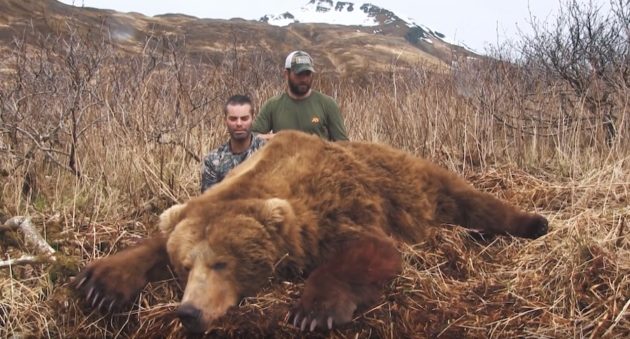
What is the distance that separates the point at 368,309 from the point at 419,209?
100 cm

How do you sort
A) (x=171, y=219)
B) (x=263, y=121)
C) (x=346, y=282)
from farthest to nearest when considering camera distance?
(x=263, y=121), (x=171, y=219), (x=346, y=282)

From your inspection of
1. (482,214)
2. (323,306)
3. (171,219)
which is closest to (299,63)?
(482,214)

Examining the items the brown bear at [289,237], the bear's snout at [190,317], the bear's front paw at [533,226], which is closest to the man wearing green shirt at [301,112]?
the brown bear at [289,237]

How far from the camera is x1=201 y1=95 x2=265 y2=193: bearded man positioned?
4461 mm

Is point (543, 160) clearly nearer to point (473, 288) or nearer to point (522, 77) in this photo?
point (522, 77)

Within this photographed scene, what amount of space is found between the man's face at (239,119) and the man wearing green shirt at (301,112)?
797 millimetres

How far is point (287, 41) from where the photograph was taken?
196 ft

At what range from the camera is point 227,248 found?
2.68 m

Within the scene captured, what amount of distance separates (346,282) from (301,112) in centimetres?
292

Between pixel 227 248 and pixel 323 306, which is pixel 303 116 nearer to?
pixel 227 248

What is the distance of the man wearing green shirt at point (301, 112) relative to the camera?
17.6ft

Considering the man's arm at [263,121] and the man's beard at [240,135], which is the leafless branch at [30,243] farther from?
the man's arm at [263,121]

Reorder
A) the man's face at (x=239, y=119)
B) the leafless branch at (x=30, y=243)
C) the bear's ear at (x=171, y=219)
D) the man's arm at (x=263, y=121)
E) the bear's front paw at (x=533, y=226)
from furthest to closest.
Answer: the man's arm at (x=263, y=121)
the man's face at (x=239, y=119)
the bear's front paw at (x=533, y=226)
the leafless branch at (x=30, y=243)
the bear's ear at (x=171, y=219)

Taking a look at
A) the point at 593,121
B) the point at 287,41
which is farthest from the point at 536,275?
the point at 287,41
